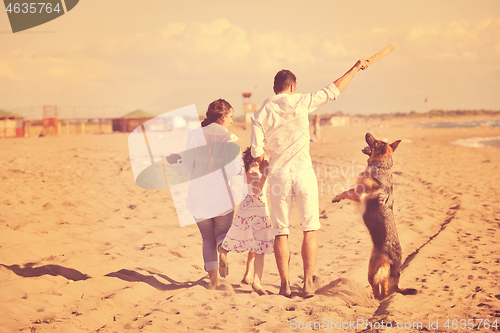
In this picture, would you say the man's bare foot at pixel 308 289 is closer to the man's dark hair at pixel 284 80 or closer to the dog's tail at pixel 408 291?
the dog's tail at pixel 408 291

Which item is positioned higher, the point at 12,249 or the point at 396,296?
the point at 12,249

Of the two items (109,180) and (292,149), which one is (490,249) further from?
(109,180)

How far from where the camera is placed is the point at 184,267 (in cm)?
475

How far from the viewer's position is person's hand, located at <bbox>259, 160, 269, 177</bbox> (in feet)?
12.7

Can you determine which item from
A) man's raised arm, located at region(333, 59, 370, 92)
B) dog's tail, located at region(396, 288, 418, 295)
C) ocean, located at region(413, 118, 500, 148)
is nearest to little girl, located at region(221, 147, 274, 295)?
man's raised arm, located at region(333, 59, 370, 92)

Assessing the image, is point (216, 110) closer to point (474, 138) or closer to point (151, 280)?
point (151, 280)

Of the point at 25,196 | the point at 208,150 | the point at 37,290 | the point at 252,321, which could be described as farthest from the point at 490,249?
the point at 25,196

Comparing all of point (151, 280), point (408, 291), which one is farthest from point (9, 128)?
point (408, 291)

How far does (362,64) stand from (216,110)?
160cm

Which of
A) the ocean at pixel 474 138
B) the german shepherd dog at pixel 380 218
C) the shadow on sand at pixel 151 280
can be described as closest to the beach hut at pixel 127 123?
the ocean at pixel 474 138

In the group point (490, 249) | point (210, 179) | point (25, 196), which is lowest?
point (490, 249)

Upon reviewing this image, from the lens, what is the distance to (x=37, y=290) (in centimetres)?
356

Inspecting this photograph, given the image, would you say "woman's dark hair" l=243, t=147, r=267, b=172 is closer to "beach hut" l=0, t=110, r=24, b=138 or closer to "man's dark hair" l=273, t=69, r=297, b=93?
"man's dark hair" l=273, t=69, r=297, b=93

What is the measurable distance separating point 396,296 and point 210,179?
7.40 ft
